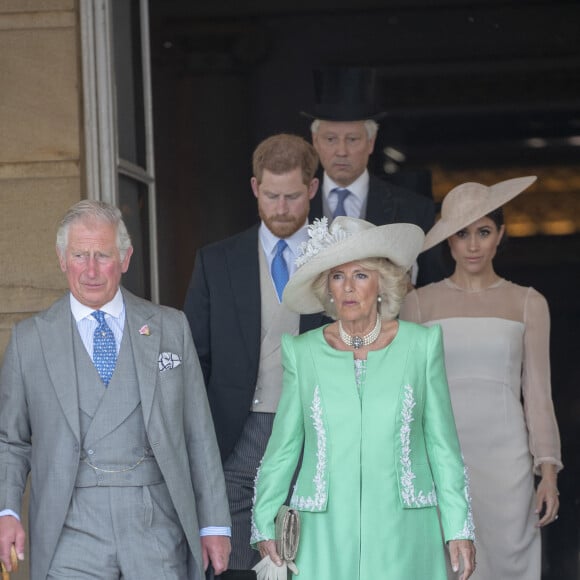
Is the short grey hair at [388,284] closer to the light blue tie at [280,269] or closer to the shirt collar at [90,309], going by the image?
the shirt collar at [90,309]

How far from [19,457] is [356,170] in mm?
2353

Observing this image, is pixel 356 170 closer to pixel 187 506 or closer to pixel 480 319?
pixel 480 319

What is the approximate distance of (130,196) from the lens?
242 inches

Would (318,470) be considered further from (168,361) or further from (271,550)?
(168,361)

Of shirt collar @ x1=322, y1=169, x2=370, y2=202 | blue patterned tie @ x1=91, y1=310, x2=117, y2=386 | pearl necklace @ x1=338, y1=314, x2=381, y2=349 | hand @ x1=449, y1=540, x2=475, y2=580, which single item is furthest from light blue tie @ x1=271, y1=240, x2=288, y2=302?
hand @ x1=449, y1=540, x2=475, y2=580

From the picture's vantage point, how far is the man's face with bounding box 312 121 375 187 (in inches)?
241

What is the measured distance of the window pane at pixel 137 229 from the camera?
6059mm

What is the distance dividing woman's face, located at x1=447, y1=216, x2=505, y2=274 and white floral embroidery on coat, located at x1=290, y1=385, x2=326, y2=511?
4.58 feet

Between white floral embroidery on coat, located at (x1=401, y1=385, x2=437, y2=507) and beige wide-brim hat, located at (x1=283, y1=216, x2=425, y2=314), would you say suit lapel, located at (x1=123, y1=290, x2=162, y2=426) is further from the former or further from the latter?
white floral embroidery on coat, located at (x1=401, y1=385, x2=437, y2=507)

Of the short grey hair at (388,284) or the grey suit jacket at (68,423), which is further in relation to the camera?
the short grey hair at (388,284)

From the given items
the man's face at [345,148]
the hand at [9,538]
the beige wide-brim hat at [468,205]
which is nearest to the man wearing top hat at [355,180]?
the man's face at [345,148]

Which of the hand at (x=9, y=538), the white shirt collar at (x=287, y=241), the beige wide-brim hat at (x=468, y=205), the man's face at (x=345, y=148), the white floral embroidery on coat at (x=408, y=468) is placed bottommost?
the hand at (x=9, y=538)

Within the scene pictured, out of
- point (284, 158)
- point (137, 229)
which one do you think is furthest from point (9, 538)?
point (137, 229)

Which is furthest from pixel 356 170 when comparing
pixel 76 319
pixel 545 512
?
pixel 76 319
